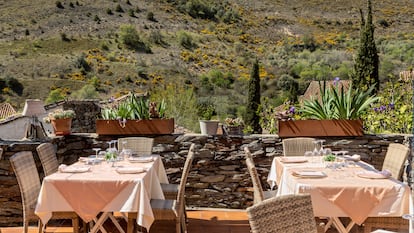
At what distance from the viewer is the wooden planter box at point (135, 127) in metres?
5.12

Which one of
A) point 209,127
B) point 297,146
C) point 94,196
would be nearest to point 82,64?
point 209,127

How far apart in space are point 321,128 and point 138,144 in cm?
212

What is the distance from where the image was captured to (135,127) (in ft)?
16.8

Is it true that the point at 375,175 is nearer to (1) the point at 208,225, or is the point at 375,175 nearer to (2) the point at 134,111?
(1) the point at 208,225

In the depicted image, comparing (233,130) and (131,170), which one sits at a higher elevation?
(233,130)

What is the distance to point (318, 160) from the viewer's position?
416 centimetres

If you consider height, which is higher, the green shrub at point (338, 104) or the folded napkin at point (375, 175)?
the green shrub at point (338, 104)

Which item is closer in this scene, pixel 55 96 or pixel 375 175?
pixel 375 175

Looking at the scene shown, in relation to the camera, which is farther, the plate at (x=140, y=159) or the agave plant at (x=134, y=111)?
the agave plant at (x=134, y=111)

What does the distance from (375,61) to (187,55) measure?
54.3ft

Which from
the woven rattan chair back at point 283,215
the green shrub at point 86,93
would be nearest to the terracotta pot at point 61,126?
the woven rattan chair back at point 283,215

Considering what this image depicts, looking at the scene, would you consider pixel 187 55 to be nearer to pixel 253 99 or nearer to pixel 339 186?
pixel 253 99

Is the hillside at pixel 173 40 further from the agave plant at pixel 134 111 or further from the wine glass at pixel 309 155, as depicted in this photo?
the wine glass at pixel 309 155

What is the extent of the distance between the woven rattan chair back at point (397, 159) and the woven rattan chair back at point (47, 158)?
10.5 ft
